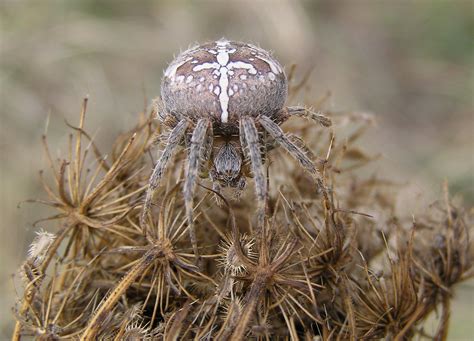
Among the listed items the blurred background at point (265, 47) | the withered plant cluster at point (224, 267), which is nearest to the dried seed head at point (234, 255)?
the withered plant cluster at point (224, 267)

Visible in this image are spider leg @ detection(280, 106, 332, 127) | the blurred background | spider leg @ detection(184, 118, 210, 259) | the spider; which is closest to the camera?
spider leg @ detection(184, 118, 210, 259)

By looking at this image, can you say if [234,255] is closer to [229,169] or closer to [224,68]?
[229,169]

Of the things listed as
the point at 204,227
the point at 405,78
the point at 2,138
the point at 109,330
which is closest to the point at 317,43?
the point at 405,78

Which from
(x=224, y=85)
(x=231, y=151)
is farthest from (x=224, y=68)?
(x=231, y=151)

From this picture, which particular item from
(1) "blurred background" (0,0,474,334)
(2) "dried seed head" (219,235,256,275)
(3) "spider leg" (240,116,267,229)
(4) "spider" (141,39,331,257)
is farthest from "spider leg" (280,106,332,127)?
(1) "blurred background" (0,0,474,334)

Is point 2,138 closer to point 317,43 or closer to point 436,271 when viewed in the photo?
point 317,43

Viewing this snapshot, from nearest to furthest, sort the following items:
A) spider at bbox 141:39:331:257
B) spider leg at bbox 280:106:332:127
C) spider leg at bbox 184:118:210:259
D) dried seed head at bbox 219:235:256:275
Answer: dried seed head at bbox 219:235:256:275 → spider leg at bbox 184:118:210:259 → spider at bbox 141:39:331:257 → spider leg at bbox 280:106:332:127

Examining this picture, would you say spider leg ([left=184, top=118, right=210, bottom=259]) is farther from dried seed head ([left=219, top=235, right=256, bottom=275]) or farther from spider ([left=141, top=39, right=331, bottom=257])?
dried seed head ([left=219, top=235, right=256, bottom=275])
